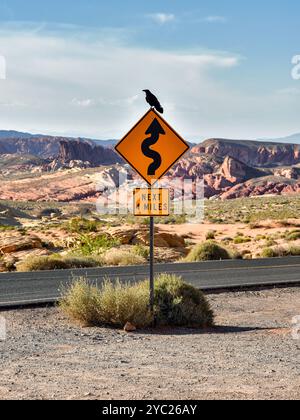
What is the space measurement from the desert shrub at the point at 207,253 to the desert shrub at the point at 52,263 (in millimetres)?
4953

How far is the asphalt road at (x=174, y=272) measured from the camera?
1645 centimetres

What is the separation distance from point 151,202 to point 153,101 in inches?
68.5

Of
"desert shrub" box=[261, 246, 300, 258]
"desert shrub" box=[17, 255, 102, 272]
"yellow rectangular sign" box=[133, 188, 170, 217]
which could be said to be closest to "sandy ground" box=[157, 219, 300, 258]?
"desert shrub" box=[261, 246, 300, 258]

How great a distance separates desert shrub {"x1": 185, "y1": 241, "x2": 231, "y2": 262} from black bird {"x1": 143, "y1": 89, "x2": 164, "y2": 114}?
17649 mm

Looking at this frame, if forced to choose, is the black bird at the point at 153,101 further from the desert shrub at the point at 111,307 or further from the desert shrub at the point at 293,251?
the desert shrub at the point at 293,251

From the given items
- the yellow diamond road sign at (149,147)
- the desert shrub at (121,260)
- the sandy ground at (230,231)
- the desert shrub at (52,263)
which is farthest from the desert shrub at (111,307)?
the sandy ground at (230,231)

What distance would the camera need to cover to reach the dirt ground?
671cm

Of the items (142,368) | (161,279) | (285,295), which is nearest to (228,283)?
(285,295)

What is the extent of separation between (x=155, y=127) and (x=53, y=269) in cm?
1339

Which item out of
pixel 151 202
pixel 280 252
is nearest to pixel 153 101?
pixel 151 202

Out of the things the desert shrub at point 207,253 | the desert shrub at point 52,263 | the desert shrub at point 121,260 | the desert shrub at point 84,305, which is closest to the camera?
the desert shrub at point 84,305

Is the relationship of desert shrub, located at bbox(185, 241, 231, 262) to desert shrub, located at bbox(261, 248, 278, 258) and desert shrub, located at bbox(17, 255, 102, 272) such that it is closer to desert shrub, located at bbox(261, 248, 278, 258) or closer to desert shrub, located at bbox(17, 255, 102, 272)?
desert shrub, located at bbox(261, 248, 278, 258)
